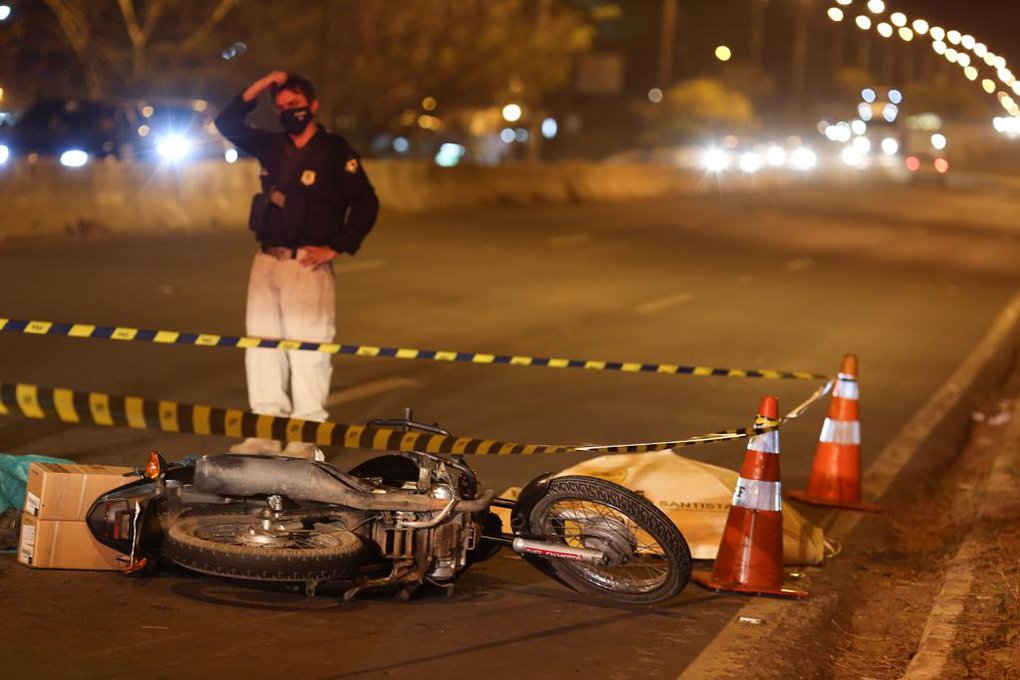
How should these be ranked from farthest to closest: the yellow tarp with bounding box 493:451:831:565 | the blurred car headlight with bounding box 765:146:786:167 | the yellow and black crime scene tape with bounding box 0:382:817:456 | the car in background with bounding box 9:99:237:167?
the blurred car headlight with bounding box 765:146:786:167, the car in background with bounding box 9:99:237:167, the yellow tarp with bounding box 493:451:831:565, the yellow and black crime scene tape with bounding box 0:382:817:456

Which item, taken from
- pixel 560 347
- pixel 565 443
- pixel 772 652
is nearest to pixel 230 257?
pixel 560 347

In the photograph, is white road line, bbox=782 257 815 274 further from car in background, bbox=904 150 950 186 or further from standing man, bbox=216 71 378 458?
car in background, bbox=904 150 950 186

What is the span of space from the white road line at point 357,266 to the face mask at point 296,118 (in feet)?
35.9

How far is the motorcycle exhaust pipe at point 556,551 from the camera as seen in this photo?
6.50 meters

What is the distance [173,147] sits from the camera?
79.7 feet

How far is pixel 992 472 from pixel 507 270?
11.2m

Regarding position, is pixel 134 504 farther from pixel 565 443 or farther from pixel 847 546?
pixel 565 443

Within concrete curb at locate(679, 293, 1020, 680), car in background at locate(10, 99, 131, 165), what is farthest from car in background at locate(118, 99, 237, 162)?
concrete curb at locate(679, 293, 1020, 680)

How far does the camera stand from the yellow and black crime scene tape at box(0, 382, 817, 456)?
5789 mm

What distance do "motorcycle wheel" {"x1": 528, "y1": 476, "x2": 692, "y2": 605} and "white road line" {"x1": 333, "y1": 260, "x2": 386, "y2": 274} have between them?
12.7 m

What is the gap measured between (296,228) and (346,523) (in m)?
2.58

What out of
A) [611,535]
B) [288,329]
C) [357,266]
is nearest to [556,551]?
[611,535]

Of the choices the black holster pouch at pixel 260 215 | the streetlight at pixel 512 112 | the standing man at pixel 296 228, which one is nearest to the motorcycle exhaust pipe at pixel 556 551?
the standing man at pixel 296 228

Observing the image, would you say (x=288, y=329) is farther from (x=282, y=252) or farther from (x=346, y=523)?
(x=346, y=523)
